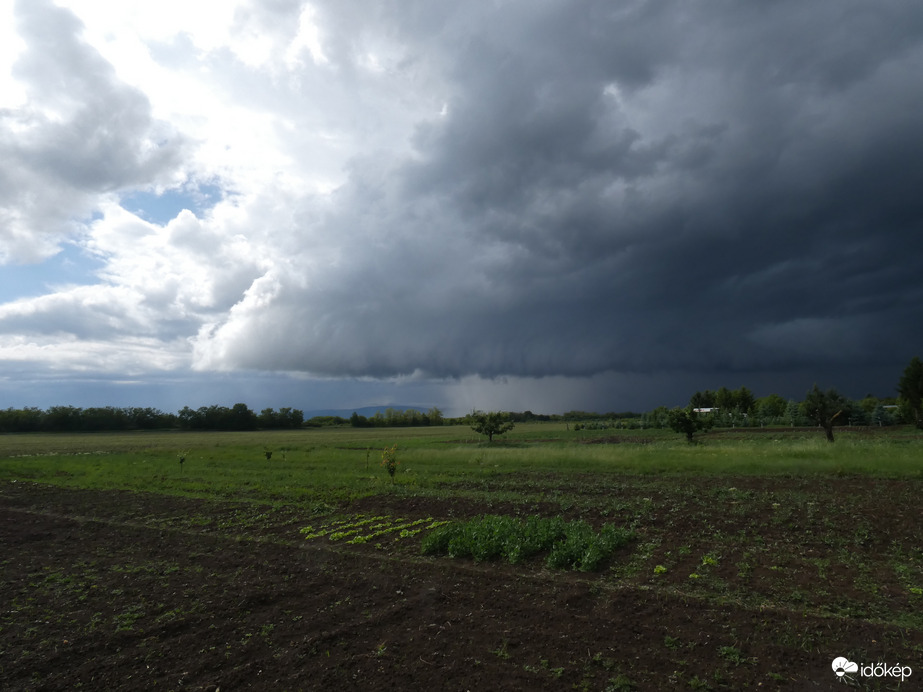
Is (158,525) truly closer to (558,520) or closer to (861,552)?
(558,520)

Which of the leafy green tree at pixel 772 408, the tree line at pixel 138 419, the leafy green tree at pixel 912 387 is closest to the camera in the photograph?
the leafy green tree at pixel 912 387

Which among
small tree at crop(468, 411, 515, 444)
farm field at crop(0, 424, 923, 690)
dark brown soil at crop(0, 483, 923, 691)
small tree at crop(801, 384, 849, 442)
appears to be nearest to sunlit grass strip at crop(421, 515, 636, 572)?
farm field at crop(0, 424, 923, 690)

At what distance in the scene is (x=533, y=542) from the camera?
12055 mm

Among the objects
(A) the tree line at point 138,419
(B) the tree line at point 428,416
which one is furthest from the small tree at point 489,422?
(A) the tree line at point 138,419

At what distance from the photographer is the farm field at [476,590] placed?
266 inches

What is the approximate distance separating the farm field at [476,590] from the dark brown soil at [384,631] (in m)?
0.04

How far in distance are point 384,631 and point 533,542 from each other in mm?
5002

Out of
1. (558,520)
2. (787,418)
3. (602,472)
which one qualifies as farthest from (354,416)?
(558,520)

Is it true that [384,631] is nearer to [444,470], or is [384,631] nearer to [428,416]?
[444,470]

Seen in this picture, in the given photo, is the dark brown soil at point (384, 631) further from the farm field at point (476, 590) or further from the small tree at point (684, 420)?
the small tree at point (684, 420)

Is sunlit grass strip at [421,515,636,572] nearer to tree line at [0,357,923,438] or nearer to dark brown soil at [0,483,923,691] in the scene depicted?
dark brown soil at [0,483,923,691]

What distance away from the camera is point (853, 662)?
648 cm

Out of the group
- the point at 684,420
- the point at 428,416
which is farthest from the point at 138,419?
the point at 684,420

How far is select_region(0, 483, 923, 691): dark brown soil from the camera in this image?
21.5ft
